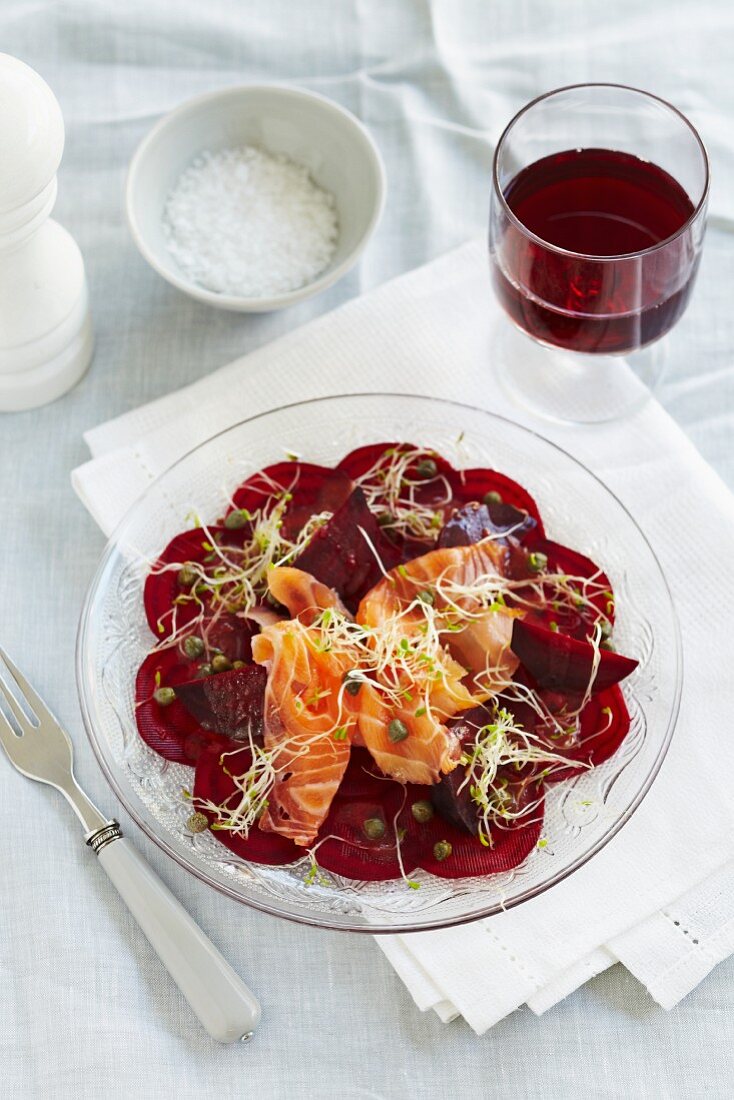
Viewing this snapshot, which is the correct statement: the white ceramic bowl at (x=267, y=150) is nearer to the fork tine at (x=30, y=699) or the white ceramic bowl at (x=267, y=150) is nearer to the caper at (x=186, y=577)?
the caper at (x=186, y=577)

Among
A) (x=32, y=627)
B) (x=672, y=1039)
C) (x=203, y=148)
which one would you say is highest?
(x=203, y=148)

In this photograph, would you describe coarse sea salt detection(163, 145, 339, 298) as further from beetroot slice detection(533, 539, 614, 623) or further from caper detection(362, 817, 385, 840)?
caper detection(362, 817, 385, 840)

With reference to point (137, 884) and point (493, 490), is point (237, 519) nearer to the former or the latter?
point (493, 490)

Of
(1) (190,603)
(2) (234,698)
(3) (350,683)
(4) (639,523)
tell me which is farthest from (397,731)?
(4) (639,523)

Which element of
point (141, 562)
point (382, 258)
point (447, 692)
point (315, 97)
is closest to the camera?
point (447, 692)

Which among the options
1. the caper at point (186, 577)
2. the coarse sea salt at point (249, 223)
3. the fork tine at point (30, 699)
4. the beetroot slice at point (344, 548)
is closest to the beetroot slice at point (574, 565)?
the beetroot slice at point (344, 548)

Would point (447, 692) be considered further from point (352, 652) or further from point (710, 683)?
point (710, 683)

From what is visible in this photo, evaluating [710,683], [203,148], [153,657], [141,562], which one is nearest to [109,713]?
[153,657]
